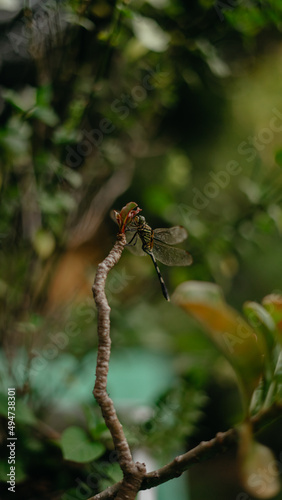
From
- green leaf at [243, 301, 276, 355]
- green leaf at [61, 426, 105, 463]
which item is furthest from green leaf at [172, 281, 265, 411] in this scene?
green leaf at [61, 426, 105, 463]

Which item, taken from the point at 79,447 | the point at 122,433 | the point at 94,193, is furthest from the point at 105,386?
the point at 94,193

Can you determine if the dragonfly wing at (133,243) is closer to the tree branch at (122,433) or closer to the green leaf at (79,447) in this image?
the tree branch at (122,433)

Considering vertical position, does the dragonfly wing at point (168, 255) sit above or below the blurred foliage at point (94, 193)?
above

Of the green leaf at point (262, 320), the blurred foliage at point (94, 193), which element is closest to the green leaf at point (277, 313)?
the green leaf at point (262, 320)

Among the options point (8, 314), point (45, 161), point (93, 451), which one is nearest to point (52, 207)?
point (45, 161)

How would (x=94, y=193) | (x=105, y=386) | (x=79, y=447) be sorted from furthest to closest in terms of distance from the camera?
1. (x=94, y=193)
2. (x=79, y=447)
3. (x=105, y=386)

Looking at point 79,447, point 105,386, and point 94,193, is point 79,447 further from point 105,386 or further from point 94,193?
point 94,193

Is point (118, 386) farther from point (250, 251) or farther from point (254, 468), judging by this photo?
point (254, 468)
